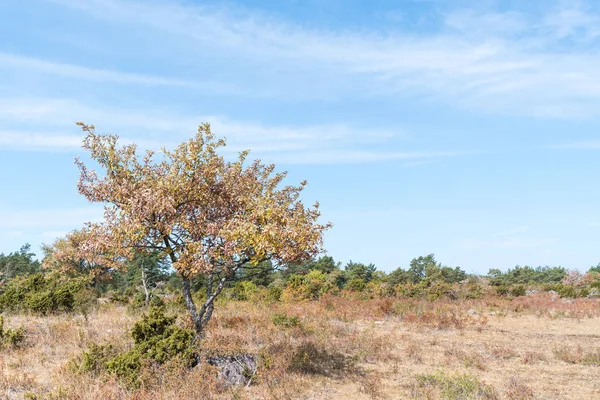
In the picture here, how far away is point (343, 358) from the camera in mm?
14422

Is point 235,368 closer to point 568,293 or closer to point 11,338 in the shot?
point 11,338

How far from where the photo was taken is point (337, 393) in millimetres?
11070

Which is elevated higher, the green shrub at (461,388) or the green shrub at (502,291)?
the green shrub at (461,388)

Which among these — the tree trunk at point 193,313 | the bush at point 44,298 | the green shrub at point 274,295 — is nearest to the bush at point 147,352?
the tree trunk at point 193,313

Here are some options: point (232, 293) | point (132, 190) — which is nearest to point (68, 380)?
point (132, 190)

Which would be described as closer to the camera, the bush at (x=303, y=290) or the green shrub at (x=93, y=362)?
the green shrub at (x=93, y=362)

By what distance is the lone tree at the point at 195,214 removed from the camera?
1038 centimetres

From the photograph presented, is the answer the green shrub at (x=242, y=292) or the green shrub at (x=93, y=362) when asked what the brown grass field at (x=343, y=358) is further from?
the green shrub at (x=242, y=292)

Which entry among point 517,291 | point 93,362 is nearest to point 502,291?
point 517,291

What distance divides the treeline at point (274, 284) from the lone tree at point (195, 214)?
0.83 m

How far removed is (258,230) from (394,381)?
209 inches

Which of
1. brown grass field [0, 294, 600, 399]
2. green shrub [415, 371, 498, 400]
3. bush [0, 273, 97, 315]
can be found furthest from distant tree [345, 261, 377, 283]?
green shrub [415, 371, 498, 400]

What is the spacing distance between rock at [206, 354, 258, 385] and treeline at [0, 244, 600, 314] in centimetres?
189

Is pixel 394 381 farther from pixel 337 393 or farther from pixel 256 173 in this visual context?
pixel 256 173
